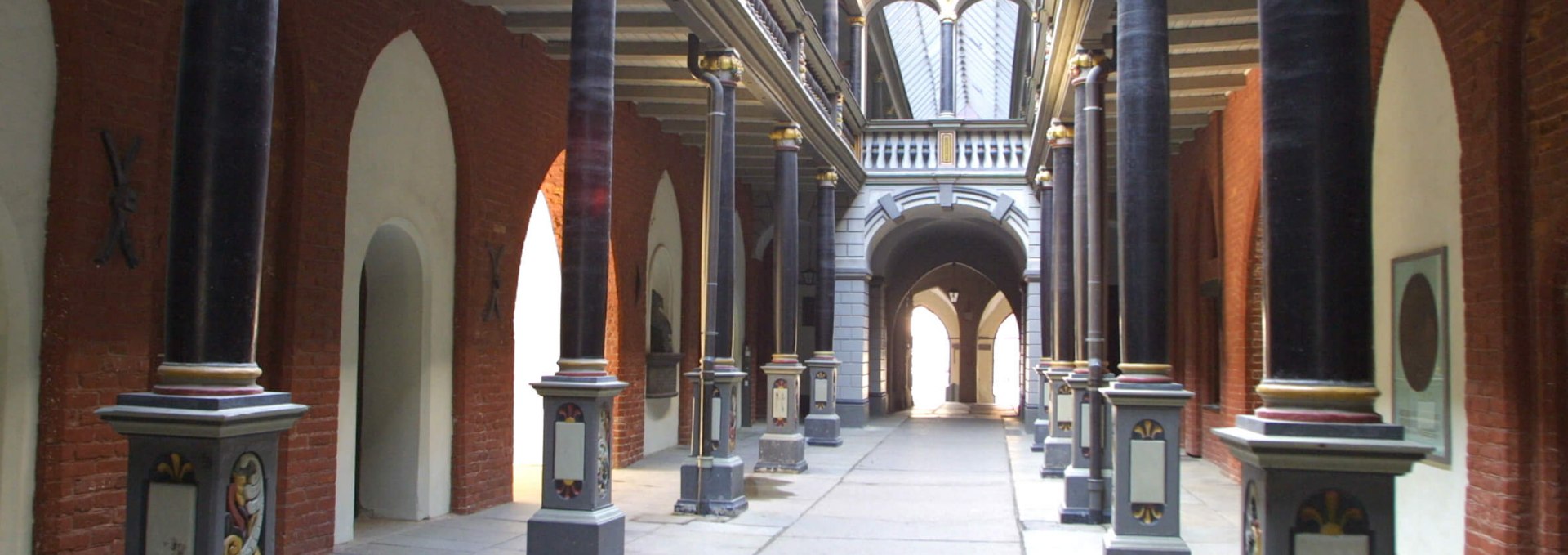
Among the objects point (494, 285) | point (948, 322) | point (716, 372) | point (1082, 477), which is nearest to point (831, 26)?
point (716, 372)

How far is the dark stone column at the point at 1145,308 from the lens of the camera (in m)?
6.98

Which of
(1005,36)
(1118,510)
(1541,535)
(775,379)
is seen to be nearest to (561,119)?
(775,379)

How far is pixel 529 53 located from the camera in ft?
37.0

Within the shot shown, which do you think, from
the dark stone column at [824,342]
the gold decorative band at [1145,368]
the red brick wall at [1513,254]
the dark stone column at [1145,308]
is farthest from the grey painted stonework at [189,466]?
the dark stone column at [824,342]

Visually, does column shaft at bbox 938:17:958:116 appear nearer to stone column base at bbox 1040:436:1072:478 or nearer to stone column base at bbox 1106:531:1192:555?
stone column base at bbox 1040:436:1072:478

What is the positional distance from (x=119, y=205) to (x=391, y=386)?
12.1 ft

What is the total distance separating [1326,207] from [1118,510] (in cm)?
363

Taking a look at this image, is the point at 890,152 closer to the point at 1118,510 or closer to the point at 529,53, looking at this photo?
the point at 529,53

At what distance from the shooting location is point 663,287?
52.1ft

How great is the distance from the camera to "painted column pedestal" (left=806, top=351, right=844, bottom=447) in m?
17.1

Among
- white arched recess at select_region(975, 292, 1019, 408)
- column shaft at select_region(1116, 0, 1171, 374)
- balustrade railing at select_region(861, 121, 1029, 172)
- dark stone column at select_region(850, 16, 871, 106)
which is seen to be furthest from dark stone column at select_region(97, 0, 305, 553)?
white arched recess at select_region(975, 292, 1019, 408)

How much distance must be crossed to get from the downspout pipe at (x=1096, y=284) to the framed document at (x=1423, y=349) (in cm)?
203

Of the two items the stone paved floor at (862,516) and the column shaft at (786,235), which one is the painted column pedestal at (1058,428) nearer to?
the stone paved floor at (862,516)

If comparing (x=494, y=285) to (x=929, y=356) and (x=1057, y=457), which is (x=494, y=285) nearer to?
(x=1057, y=457)
